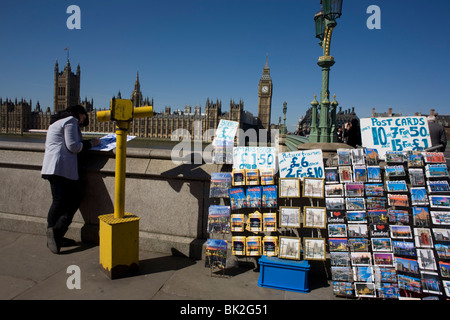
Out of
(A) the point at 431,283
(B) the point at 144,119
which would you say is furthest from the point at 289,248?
(B) the point at 144,119

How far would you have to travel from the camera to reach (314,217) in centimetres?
338

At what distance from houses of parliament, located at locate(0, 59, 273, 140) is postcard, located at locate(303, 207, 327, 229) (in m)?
89.9

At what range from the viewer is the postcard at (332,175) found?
3.47 metres

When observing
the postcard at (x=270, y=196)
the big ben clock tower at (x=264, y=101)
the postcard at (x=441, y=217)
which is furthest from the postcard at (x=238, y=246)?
the big ben clock tower at (x=264, y=101)

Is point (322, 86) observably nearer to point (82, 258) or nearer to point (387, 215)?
point (387, 215)

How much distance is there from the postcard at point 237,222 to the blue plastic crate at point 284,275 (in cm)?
46

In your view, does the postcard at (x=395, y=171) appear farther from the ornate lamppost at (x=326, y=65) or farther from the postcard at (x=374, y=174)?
the ornate lamppost at (x=326, y=65)

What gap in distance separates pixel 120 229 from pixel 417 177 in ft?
10.8

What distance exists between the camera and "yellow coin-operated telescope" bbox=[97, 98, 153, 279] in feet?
10.9

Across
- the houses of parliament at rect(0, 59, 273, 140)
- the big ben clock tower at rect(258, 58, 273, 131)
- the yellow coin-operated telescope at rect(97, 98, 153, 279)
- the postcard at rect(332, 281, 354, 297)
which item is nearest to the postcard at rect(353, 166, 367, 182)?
the postcard at rect(332, 281, 354, 297)

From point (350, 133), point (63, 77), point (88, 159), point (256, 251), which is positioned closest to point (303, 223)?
point (256, 251)

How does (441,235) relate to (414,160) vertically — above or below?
below

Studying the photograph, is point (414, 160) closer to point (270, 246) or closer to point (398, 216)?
point (398, 216)

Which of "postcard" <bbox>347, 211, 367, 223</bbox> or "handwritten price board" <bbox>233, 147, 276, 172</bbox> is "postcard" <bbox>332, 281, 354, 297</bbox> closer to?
"postcard" <bbox>347, 211, 367, 223</bbox>
